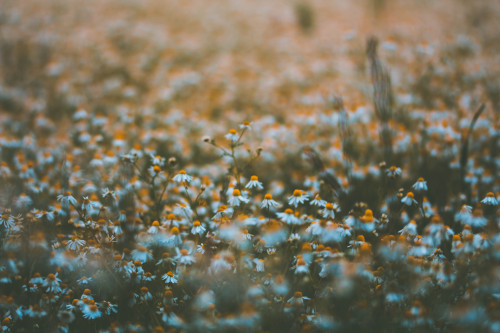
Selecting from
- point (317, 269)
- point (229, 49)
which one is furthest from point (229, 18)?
point (317, 269)

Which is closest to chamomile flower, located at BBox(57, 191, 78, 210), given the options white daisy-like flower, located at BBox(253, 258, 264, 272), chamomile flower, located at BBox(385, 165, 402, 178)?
white daisy-like flower, located at BBox(253, 258, 264, 272)

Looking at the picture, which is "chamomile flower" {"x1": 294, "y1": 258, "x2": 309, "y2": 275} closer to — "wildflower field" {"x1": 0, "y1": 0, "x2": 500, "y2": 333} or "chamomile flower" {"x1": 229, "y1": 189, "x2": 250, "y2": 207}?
"wildflower field" {"x1": 0, "y1": 0, "x2": 500, "y2": 333}

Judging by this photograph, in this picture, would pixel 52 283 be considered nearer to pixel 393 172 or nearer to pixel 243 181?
pixel 243 181

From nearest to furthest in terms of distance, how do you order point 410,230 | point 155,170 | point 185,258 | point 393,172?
point 185,258 < point 410,230 < point 393,172 < point 155,170

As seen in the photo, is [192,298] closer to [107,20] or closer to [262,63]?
[262,63]

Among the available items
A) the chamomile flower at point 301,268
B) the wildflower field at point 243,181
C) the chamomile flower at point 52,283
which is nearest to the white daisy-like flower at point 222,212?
the wildflower field at point 243,181

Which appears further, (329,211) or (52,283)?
(329,211)

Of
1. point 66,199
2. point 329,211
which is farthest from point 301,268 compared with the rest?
point 66,199

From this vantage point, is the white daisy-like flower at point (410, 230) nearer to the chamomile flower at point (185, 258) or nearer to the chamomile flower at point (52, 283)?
the chamomile flower at point (185, 258)

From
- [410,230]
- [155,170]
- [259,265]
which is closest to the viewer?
[259,265]
